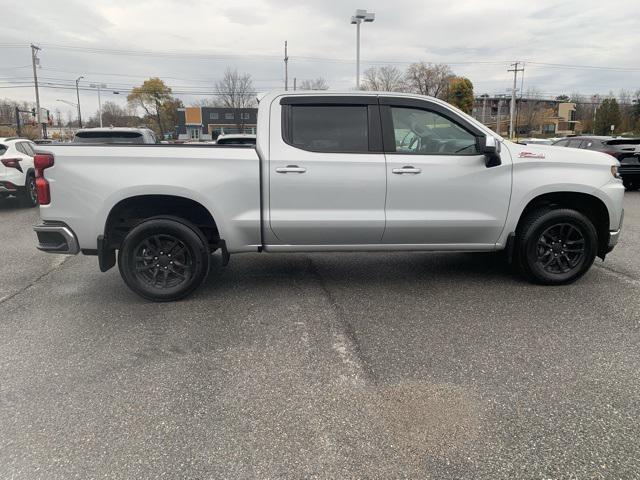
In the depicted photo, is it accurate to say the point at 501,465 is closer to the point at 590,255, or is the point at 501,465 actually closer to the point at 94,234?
the point at 590,255

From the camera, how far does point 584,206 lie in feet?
17.6

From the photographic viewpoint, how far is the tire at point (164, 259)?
15.6ft

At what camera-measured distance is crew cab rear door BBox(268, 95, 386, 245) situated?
4.73 meters

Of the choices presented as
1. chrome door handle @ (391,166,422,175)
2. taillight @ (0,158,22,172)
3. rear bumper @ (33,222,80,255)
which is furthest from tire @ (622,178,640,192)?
taillight @ (0,158,22,172)

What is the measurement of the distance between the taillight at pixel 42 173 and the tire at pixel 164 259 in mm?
800

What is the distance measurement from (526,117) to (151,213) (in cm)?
10199

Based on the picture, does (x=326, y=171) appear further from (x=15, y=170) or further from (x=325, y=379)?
(x=15, y=170)

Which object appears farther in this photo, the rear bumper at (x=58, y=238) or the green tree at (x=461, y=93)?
the green tree at (x=461, y=93)

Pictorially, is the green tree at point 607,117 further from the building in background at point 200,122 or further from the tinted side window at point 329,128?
the tinted side window at point 329,128

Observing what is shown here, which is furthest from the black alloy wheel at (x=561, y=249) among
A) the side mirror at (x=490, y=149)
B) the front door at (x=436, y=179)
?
the side mirror at (x=490, y=149)

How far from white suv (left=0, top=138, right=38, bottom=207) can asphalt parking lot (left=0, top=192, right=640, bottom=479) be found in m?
6.16

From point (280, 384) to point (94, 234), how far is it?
254cm

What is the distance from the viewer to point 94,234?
4.71m

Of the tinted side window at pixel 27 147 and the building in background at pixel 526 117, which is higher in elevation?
the building in background at pixel 526 117
